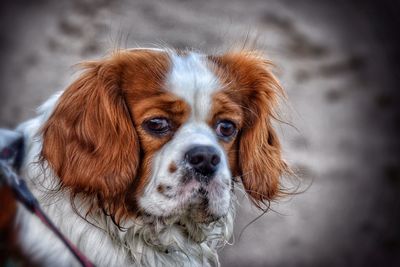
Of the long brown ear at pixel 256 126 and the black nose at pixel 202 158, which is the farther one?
the long brown ear at pixel 256 126

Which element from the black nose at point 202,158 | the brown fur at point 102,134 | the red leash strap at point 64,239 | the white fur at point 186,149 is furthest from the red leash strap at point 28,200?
the black nose at point 202,158

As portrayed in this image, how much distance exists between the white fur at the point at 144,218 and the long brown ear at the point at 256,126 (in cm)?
15

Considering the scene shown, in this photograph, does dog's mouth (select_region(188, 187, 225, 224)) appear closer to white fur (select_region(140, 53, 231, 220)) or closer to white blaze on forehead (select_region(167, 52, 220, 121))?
white fur (select_region(140, 53, 231, 220))

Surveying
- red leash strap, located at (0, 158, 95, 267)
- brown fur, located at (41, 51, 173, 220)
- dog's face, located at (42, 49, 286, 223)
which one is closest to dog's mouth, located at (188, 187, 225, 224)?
dog's face, located at (42, 49, 286, 223)

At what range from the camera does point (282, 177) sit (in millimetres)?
3336

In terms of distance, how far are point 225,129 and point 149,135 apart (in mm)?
356

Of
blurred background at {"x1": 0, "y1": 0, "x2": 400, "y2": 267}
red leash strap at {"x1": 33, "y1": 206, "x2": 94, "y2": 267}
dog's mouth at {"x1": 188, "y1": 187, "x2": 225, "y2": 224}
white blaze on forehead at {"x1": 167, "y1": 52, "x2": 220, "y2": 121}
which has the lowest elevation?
blurred background at {"x1": 0, "y1": 0, "x2": 400, "y2": 267}

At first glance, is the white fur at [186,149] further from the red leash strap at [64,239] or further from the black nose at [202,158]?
the red leash strap at [64,239]

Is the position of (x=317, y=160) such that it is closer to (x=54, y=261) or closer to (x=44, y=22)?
(x=44, y=22)

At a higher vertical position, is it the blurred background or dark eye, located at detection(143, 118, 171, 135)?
dark eye, located at detection(143, 118, 171, 135)

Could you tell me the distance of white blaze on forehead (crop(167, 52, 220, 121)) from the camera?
2875 mm

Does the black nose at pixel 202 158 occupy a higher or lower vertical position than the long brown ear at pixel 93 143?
higher

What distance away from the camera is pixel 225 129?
299cm

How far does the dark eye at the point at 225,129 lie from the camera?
296cm
